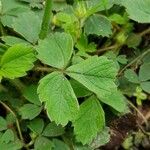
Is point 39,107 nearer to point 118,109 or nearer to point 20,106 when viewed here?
point 20,106

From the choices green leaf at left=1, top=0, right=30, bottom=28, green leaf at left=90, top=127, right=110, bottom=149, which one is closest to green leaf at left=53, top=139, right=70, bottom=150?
green leaf at left=90, top=127, right=110, bottom=149

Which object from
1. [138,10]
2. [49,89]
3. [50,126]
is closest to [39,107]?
[50,126]

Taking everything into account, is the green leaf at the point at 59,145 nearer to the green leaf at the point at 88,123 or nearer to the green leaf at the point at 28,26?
the green leaf at the point at 88,123

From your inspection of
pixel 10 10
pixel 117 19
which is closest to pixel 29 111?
pixel 10 10

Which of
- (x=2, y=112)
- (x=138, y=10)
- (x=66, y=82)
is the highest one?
(x=138, y=10)

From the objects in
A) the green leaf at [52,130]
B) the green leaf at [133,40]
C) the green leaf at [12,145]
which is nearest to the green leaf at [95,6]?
the green leaf at [133,40]

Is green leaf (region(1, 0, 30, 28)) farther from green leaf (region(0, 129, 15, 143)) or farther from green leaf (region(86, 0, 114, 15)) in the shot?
green leaf (region(0, 129, 15, 143))
